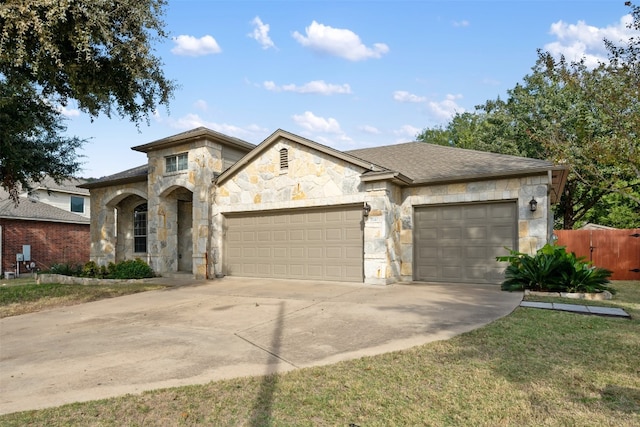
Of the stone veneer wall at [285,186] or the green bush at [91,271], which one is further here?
the green bush at [91,271]

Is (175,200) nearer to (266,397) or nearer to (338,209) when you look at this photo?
(338,209)

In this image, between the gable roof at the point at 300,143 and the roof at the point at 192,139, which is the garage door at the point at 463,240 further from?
the roof at the point at 192,139

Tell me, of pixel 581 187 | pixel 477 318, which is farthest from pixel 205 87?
pixel 581 187

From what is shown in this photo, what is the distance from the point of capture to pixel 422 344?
203 inches

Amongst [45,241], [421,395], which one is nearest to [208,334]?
[421,395]

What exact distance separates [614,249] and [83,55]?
18458 millimetres

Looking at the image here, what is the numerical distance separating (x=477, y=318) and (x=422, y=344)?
1.88 meters

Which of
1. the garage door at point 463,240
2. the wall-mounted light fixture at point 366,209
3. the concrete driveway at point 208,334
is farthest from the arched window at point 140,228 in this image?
the garage door at point 463,240

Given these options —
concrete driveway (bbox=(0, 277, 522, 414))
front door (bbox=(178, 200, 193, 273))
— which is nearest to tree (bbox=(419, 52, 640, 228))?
concrete driveway (bbox=(0, 277, 522, 414))

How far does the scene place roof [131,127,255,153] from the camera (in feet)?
43.9

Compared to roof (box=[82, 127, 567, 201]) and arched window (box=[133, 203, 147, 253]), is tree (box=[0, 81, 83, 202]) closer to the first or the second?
roof (box=[82, 127, 567, 201])

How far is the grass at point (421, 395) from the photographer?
3201 millimetres

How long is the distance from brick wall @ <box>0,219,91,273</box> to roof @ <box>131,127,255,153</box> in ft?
36.3

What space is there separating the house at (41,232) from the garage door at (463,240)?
17.8m
